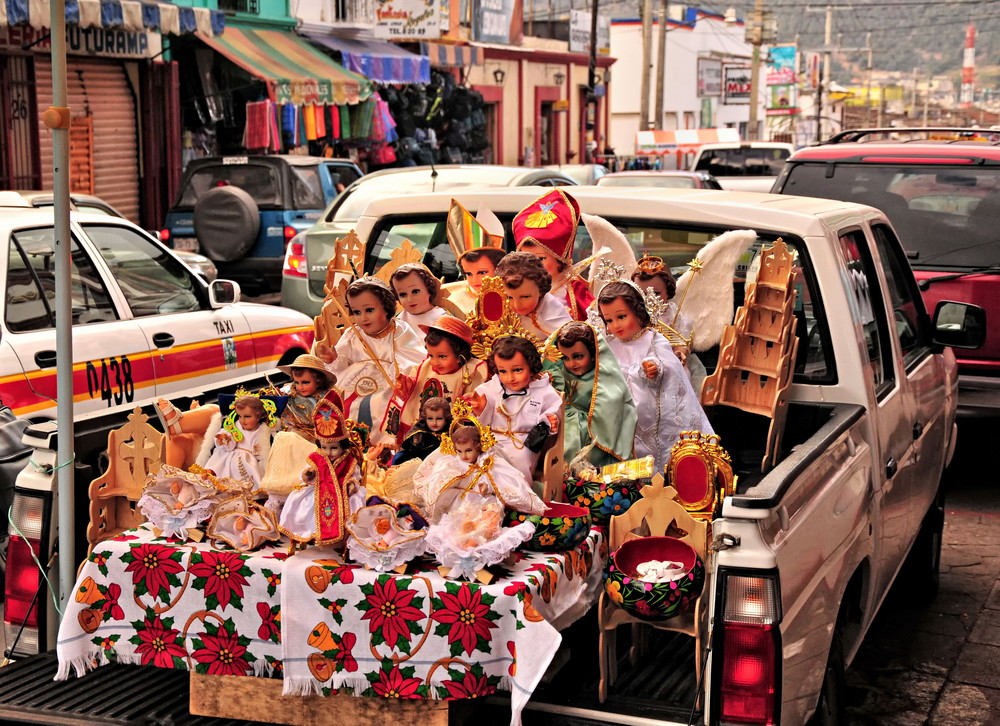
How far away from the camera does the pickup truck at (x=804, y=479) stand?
312 cm

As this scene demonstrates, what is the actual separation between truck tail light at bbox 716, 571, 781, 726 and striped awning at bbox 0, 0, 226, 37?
48.5 feet

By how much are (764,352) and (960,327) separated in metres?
1.63

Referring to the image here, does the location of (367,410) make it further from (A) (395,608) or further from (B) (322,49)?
(B) (322,49)

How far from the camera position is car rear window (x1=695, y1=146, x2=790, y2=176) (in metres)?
A: 25.7

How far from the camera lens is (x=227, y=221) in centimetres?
1555

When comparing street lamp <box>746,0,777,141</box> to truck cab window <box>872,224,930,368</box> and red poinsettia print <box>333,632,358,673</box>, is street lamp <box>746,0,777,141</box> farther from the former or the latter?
red poinsettia print <box>333,632,358,673</box>

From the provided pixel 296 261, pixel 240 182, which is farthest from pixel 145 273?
pixel 240 182

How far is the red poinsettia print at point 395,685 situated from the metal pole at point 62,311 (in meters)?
0.96

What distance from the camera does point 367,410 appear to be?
15.4 feet

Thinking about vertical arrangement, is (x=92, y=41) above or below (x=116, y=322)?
above

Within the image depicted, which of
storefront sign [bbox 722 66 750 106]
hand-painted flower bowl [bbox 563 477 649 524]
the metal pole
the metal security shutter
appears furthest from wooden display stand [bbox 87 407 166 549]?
storefront sign [bbox 722 66 750 106]

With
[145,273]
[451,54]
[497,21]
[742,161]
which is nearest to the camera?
[145,273]

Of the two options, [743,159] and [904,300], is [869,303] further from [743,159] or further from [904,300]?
[743,159]

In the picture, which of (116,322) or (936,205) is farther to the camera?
(936,205)
